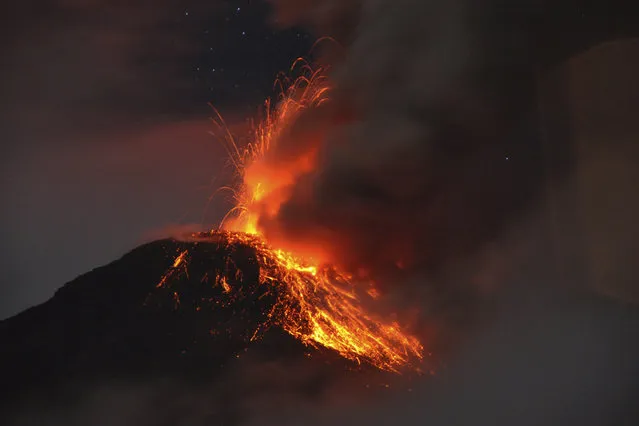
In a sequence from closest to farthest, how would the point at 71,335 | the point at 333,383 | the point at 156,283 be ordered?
the point at 333,383 → the point at 71,335 → the point at 156,283

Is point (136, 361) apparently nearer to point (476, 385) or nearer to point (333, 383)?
point (333, 383)

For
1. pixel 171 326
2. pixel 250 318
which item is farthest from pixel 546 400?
pixel 171 326

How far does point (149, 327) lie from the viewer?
30328 mm

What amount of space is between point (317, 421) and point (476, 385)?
636cm

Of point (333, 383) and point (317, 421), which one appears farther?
point (333, 383)

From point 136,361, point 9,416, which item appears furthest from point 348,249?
point 9,416

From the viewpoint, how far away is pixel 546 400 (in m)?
27.2

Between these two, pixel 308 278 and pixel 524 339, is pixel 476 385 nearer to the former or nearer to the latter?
pixel 524 339

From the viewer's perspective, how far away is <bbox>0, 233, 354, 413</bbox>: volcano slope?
28.5m

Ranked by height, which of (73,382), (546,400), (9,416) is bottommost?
(9,416)

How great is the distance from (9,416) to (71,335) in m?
4.44

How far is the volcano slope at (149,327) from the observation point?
28469 millimetres

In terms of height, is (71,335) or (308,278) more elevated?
(308,278)

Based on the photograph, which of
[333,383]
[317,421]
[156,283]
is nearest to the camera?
[317,421]
